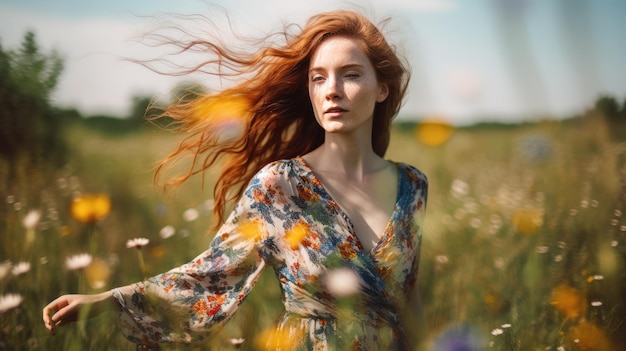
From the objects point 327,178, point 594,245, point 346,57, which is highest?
point 346,57

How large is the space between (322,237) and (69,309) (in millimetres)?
758

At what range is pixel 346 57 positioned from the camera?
6.91 ft

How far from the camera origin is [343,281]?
78.6 inches

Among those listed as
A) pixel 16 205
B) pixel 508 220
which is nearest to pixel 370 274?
pixel 508 220

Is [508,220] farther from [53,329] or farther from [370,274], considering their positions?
[53,329]

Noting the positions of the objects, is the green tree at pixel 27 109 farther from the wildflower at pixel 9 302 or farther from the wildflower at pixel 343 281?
the wildflower at pixel 343 281

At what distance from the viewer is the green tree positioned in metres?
2.85

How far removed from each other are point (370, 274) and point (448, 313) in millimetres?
864

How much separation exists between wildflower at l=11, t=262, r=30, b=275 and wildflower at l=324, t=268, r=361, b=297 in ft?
3.58

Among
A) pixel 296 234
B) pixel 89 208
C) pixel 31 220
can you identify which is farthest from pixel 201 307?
pixel 31 220

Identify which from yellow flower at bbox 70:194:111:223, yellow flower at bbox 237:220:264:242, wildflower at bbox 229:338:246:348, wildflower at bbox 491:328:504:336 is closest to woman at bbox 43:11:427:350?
yellow flower at bbox 237:220:264:242

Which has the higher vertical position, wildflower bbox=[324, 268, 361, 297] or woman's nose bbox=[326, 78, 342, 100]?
woman's nose bbox=[326, 78, 342, 100]

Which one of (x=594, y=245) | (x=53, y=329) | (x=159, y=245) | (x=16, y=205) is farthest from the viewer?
(x=159, y=245)

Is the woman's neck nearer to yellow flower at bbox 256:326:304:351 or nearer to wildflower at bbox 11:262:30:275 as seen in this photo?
yellow flower at bbox 256:326:304:351
